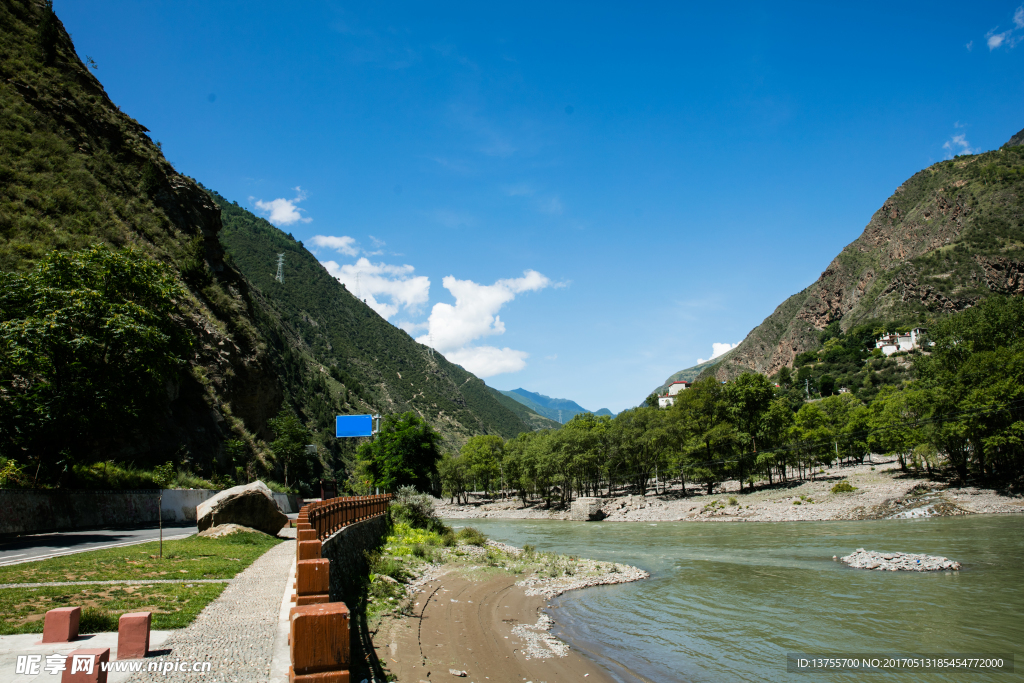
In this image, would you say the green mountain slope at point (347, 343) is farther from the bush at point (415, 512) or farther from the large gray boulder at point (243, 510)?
the large gray boulder at point (243, 510)

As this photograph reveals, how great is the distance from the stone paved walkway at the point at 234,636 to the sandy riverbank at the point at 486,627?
2.93 m

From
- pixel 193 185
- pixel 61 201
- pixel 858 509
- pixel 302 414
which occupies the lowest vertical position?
pixel 858 509

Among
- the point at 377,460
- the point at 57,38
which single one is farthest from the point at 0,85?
the point at 377,460

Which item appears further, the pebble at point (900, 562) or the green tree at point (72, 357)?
the pebble at point (900, 562)

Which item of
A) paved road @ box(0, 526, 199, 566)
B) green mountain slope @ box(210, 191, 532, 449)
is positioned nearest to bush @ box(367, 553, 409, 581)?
paved road @ box(0, 526, 199, 566)

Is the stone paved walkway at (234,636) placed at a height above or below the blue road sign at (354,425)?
below

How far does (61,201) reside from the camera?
1350 inches

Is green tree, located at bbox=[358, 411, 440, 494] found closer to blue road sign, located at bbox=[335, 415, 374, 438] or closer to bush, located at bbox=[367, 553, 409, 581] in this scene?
blue road sign, located at bbox=[335, 415, 374, 438]

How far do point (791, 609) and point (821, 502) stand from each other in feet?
126

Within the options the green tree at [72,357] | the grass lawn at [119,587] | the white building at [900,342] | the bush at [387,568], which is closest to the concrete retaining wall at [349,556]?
the bush at [387,568]

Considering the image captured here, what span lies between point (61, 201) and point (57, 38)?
939 inches

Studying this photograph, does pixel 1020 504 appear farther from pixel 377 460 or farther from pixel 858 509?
pixel 377 460

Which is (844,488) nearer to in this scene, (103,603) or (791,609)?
(791,609)

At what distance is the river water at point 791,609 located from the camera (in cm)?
1336
